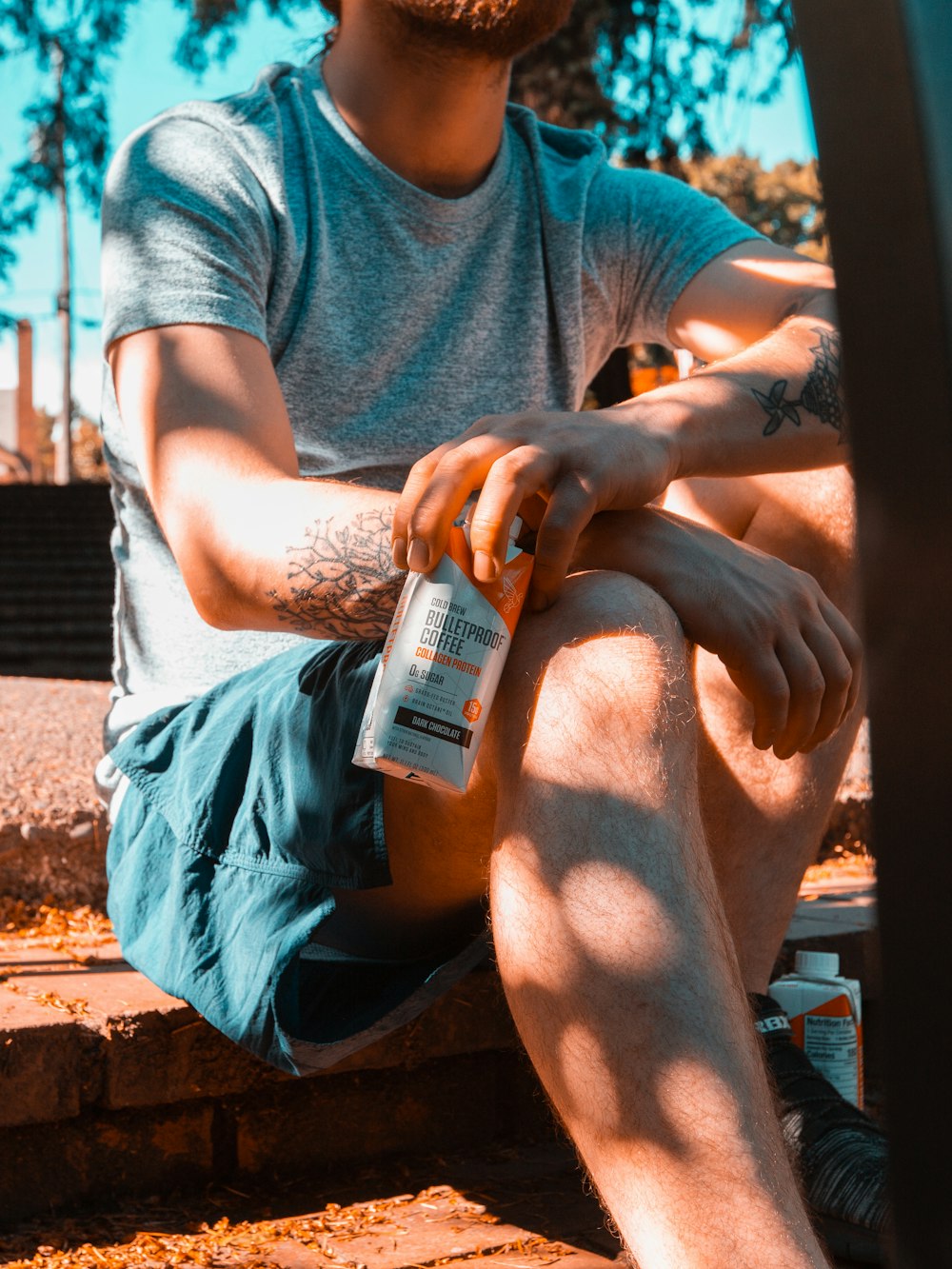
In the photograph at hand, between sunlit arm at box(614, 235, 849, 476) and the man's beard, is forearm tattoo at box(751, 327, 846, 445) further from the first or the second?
the man's beard

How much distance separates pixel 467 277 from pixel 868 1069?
141 centimetres

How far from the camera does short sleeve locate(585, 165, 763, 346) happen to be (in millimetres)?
2180

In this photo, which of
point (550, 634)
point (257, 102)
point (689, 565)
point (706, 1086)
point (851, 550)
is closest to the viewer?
point (706, 1086)

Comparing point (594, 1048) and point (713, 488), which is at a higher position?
point (713, 488)

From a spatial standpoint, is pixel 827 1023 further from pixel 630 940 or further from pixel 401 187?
pixel 401 187

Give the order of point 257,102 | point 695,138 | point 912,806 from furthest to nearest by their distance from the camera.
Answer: point 695,138 < point 257,102 < point 912,806

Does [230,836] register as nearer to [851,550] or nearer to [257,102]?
[851,550]

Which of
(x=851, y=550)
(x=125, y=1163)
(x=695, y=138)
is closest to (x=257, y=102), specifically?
(x=851, y=550)

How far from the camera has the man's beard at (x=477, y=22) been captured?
189 centimetres

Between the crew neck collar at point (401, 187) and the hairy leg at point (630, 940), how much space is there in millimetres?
989

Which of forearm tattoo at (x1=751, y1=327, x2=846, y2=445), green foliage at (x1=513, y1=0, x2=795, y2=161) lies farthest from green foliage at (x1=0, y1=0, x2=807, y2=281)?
forearm tattoo at (x1=751, y1=327, x2=846, y2=445)

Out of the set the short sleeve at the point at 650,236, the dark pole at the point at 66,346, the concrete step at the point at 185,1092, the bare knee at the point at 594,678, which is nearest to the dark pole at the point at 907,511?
the bare knee at the point at 594,678

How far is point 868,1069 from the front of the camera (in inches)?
82.5

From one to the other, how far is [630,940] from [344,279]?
1220 mm
